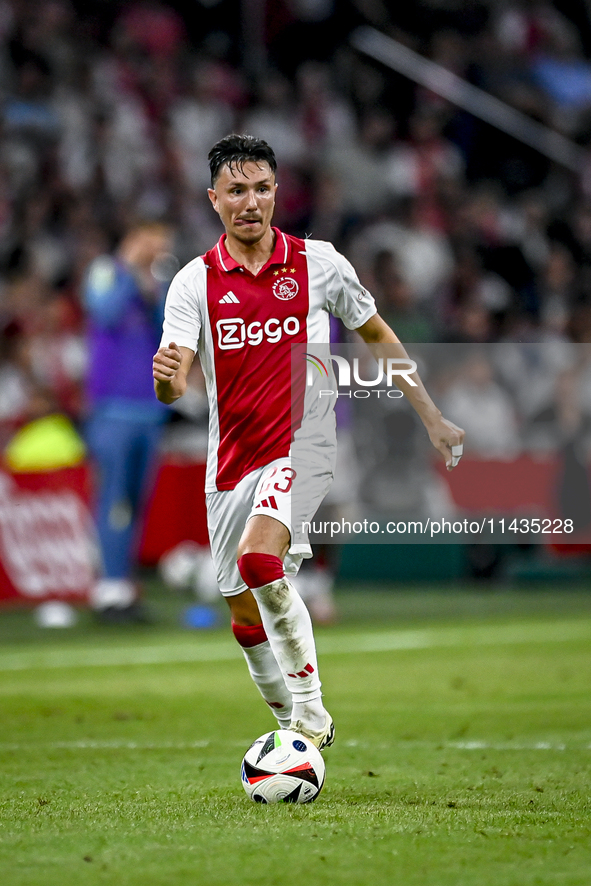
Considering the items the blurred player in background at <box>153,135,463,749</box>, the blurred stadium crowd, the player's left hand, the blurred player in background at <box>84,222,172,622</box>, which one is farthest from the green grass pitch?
the blurred stadium crowd

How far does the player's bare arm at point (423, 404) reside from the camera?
5.35m

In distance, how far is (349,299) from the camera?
5465 millimetres

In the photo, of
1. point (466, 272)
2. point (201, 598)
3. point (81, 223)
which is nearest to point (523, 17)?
point (466, 272)

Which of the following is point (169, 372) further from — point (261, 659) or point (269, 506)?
point (261, 659)

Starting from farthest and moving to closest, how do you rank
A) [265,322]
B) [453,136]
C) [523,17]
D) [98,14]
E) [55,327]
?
[523,17], [453,136], [98,14], [55,327], [265,322]

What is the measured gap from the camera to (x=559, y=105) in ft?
62.2

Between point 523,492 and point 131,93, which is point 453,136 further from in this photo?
point 523,492

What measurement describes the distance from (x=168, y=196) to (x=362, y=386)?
9.60 metres

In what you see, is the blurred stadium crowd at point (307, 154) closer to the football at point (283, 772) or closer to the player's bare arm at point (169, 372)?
the player's bare arm at point (169, 372)

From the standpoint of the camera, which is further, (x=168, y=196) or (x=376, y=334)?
(x=168, y=196)

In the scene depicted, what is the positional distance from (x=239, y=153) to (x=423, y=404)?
3.86 ft

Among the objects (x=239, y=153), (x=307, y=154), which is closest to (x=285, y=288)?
(x=239, y=153)

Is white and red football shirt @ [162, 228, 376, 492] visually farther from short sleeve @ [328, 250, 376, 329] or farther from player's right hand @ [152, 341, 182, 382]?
player's right hand @ [152, 341, 182, 382]

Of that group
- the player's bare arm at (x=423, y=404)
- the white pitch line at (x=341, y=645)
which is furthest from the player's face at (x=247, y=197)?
the white pitch line at (x=341, y=645)
